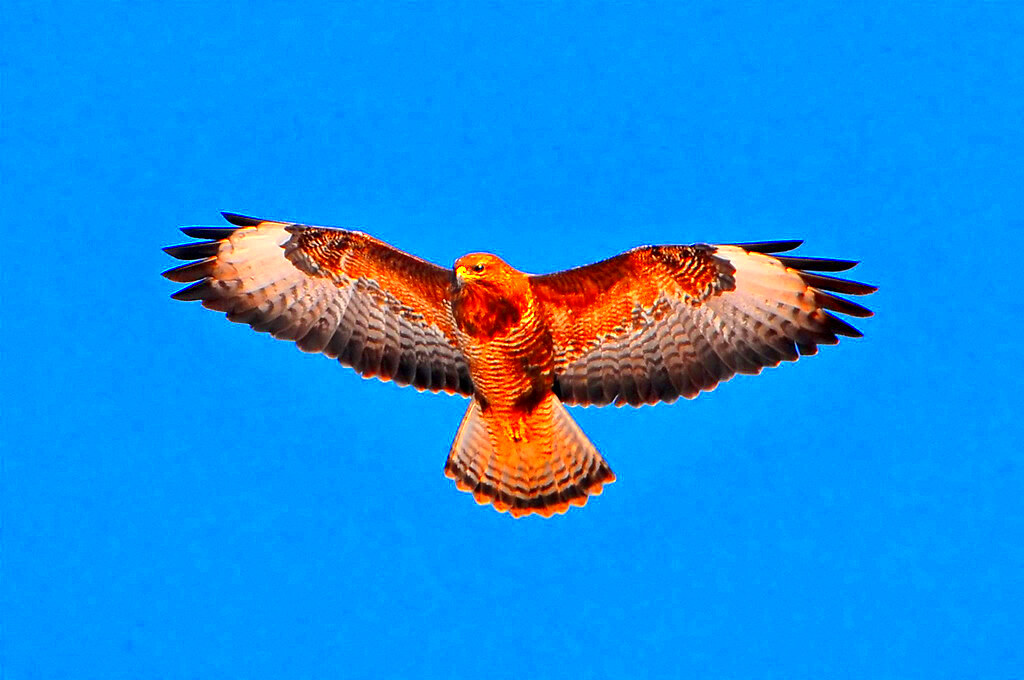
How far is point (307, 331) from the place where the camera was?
478 inches

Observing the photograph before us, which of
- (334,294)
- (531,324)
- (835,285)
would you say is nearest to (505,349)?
(531,324)

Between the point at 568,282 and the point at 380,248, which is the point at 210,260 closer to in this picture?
the point at 380,248

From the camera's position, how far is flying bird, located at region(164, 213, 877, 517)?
38.1 feet

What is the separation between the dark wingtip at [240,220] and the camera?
38.5 ft

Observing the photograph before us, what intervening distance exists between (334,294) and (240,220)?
2.83ft

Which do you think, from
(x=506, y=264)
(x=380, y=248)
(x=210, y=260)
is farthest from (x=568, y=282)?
(x=210, y=260)

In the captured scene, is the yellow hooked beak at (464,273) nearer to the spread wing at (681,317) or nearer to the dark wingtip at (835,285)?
the spread wing at (681,317)

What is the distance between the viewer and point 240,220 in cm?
1177

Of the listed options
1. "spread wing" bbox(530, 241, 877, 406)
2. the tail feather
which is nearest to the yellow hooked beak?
"spread wing" bbox(530, 241, 877, 406)

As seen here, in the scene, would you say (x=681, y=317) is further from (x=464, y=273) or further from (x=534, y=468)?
(x=464, y=273)

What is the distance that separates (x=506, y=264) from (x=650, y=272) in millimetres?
1036

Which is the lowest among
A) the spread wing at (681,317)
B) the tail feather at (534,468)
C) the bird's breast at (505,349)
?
the tail feather at (534,468)

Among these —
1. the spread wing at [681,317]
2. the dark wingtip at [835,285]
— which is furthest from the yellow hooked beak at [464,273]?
the dark wingtip at [835,285]

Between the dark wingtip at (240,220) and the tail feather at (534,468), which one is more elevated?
the dark wingtip at (240,220)
